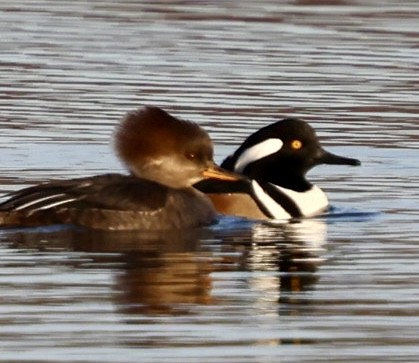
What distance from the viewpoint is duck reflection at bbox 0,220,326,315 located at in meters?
11.1

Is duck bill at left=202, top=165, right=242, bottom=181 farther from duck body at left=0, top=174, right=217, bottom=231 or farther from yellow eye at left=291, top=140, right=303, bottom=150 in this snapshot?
yellow eye at left=291, top=140, right=303, bottom=150

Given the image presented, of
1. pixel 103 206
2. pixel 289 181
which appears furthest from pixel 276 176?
pixel 103 206

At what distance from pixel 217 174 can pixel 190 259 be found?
92.5 inches

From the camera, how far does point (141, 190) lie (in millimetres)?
14031

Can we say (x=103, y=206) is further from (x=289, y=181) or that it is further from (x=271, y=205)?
(x=289, y=181)

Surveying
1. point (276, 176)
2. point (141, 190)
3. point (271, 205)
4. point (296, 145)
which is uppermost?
point (296, 145)

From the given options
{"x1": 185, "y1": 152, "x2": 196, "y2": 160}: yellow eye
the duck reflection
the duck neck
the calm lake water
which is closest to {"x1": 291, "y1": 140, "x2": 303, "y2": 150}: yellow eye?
the duck neck

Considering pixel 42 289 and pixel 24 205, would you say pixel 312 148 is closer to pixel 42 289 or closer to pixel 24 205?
pixel 24 205

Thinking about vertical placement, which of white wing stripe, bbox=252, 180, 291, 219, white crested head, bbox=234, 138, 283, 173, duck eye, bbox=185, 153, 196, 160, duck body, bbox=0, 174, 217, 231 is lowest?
white wing stripe, bbox=252, 180, 291, 219

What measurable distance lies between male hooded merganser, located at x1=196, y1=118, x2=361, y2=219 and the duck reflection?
0.39m

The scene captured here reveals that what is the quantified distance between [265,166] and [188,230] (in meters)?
2.03

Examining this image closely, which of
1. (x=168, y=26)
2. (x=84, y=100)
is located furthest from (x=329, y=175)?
(x=168, y=26)

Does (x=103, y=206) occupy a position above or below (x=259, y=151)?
below

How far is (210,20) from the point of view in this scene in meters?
29.0
